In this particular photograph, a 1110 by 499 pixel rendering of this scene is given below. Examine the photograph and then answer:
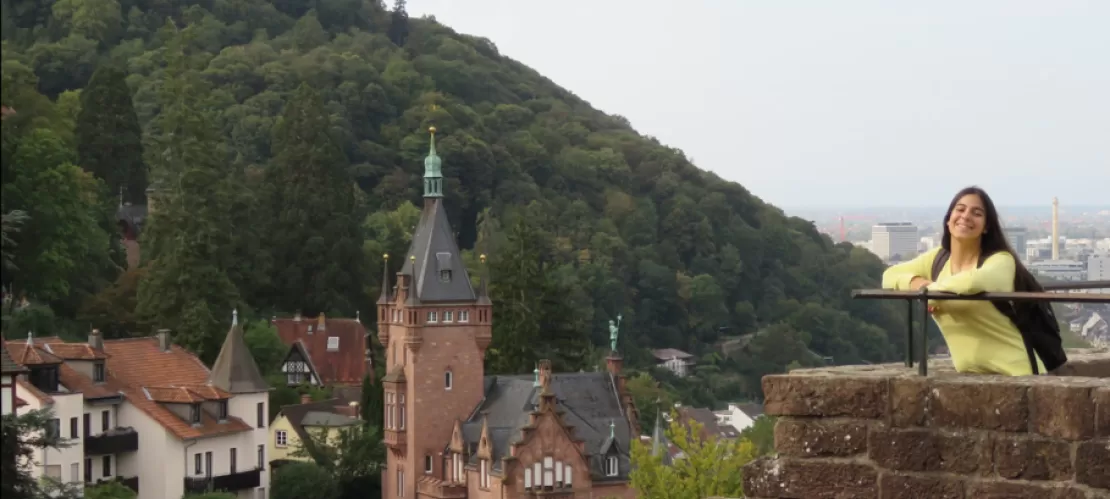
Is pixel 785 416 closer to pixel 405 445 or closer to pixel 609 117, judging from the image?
pixel 405 445

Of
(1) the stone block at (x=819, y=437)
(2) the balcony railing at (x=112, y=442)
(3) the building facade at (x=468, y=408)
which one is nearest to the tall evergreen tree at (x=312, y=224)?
(3) the building facade at (x=468, y=408)

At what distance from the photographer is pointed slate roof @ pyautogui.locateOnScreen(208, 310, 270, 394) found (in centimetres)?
6322

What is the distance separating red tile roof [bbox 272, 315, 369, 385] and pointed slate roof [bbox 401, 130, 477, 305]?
21.7 ft

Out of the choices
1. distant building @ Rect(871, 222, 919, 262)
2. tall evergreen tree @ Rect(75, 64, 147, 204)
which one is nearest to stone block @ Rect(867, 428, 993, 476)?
tall evergreen tree @ Rect(75, 64, 147, 204)

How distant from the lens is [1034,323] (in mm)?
9383

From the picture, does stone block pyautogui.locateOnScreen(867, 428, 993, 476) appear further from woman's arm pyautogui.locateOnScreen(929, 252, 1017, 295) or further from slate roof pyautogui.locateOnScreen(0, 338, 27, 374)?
slate roof pyautogui.locateOnScreen(0, 338, 27, 374)

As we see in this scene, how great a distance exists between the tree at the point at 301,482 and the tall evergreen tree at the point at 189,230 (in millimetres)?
8352

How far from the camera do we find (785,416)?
9.07m

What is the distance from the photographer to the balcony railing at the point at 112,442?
2227 inches

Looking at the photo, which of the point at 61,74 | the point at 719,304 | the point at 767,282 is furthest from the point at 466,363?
the point at 767,282

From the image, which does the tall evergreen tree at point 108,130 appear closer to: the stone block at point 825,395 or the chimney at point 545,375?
the chimney at point 545,375

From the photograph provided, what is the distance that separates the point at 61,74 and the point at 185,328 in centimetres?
5060

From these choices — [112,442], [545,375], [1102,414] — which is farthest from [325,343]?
[1102,414]

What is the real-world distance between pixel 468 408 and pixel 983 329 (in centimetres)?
6364
